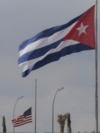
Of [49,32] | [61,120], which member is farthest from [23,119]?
[49,32]

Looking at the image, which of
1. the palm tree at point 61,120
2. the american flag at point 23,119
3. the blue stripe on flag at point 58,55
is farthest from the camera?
the palm tree at point 61,120

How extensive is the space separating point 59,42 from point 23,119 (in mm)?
32377

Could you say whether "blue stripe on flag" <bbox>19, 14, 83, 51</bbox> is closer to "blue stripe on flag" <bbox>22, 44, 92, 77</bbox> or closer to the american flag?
"blue stripe on flag" <bbox>22, 44, 92, 77</bbox>

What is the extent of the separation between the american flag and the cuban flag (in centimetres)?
3081

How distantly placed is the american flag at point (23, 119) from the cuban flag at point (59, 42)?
101 feet

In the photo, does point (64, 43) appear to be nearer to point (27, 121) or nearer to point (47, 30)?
Answer: point (47, 30)

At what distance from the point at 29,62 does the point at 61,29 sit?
2.13 m

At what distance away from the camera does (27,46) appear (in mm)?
31453

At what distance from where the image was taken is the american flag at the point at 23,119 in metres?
62.0

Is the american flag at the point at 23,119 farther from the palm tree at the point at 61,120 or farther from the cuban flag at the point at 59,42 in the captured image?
the cuban flag at the point at 59,42

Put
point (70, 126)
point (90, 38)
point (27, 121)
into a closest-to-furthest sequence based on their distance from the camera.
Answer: point (90, 38), point (27, 121), point (70, 126)

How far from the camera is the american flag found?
203 ft

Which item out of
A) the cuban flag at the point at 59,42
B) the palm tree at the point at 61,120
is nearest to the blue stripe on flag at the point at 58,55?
the cuban flag at the point at 59,42

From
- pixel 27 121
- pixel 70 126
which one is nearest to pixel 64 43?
pixel 27 121
